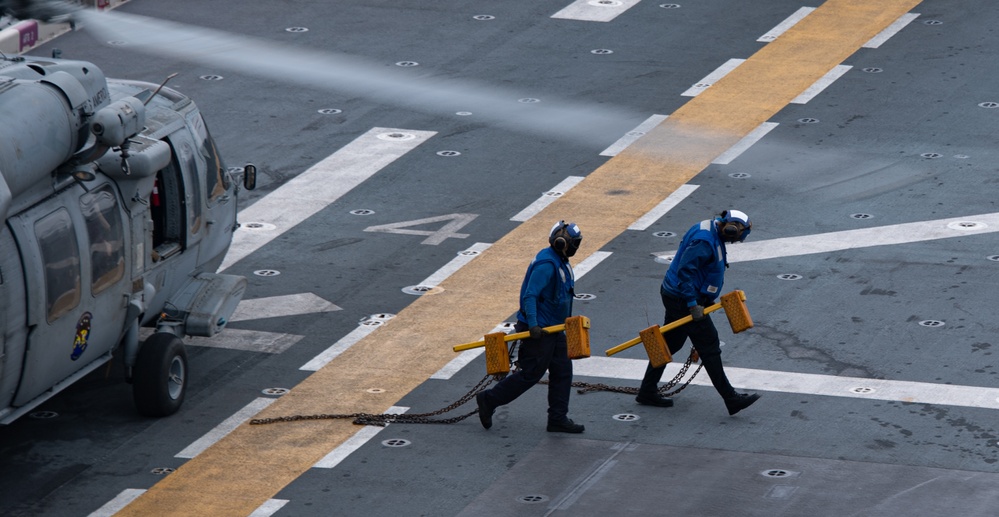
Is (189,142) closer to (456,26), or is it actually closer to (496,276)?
(496,276)

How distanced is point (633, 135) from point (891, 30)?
565 cm

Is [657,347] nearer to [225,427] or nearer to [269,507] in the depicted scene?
[269,507]

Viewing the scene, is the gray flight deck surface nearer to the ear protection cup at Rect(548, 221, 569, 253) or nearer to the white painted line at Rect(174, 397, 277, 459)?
the white painted line at Rect(174, 397, 277, 459)

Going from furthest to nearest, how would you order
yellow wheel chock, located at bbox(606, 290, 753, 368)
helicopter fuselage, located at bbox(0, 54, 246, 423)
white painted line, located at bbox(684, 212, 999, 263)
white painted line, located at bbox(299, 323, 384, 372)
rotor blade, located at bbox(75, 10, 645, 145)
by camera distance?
rotor blade, located at bbox(75, 10, 645, 145) < white painted line, located at bbox(684, 212, 999, 263) < white painted line, located at bbox(299, 323, 384, 372) < yellow wheel chock, located at bbox(606, 290, 753, 368) < helicopter fuselage, located at bbox(0, 54, 246, 423)

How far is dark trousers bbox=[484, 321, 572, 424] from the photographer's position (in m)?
13.7

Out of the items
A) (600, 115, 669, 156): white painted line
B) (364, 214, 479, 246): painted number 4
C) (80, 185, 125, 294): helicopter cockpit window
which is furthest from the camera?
(600, 115, 669, 156): white painted line

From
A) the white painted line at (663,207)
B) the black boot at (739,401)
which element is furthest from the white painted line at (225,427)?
the white painted line at (663,207)

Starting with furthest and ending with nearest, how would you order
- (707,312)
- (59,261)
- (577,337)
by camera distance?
(707,312), (577,337), (59,261)

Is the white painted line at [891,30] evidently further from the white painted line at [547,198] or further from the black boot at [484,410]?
the black boot at [484,410]

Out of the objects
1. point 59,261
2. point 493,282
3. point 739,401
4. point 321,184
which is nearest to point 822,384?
point 739,401

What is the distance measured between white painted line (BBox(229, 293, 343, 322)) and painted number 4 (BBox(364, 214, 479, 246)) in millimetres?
1899

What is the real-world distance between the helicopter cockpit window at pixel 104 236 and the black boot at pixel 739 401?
17.0ft

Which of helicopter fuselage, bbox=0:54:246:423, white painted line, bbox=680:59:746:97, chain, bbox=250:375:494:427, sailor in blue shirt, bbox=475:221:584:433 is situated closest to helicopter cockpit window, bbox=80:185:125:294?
helicopter fuselage, bbox=0:54:246:423

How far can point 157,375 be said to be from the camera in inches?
551
